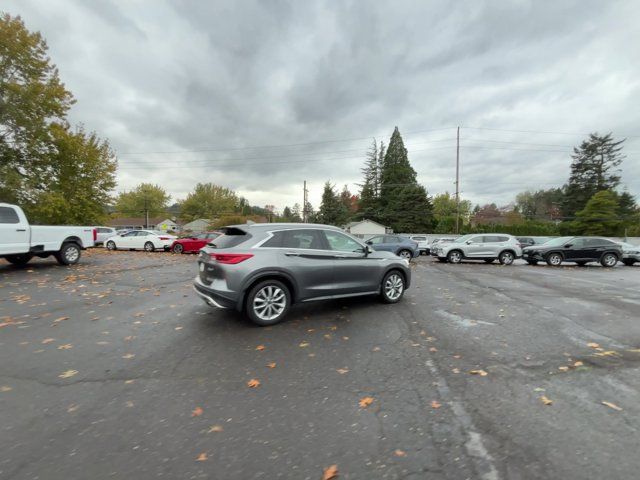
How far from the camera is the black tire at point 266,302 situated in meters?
4.98

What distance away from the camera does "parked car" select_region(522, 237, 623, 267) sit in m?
16.5

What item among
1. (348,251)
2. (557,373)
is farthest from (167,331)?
(557,373)

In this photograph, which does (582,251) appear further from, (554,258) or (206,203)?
(206,203)

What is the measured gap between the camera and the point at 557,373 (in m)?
3.51

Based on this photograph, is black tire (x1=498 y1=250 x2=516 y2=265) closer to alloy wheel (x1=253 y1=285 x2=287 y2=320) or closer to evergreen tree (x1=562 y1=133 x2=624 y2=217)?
alloy wheel (x1=253 y1=285 x2=287 y2=320)

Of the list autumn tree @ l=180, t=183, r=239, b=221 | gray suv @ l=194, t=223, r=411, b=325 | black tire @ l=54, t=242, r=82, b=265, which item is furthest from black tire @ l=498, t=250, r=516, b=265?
autumn tree @ l=180, t=183, r=239, b=221

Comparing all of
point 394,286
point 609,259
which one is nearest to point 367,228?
point 609,259

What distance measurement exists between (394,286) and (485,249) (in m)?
13.0

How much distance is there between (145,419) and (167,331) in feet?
7.93

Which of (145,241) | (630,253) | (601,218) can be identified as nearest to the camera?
(630,253)

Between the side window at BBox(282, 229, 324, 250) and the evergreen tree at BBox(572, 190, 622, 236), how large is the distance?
49.0 meters

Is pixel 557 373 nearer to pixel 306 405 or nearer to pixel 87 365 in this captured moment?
pixel 306 405

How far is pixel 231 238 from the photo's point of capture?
5.41 metres

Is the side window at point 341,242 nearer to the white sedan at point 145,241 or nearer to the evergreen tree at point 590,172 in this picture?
the white sedan at point 145,241
